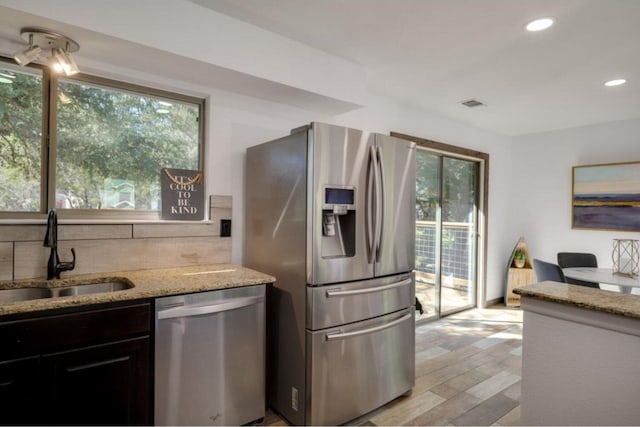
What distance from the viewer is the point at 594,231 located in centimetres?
429

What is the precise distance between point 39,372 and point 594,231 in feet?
18.1

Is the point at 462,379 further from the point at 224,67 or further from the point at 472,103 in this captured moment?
the point at 224,67

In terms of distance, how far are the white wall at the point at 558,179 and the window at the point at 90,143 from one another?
15.3ft

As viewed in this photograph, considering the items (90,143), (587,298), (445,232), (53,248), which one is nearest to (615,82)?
(445,232)

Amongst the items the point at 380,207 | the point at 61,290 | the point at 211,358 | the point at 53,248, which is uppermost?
the point at 380,207

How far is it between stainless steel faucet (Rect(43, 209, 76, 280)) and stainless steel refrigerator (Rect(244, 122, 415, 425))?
3.74 ft

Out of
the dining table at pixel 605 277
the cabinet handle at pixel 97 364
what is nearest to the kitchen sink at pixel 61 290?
the cabinet handle at pixel 97 364

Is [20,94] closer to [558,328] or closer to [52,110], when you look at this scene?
[52,110]

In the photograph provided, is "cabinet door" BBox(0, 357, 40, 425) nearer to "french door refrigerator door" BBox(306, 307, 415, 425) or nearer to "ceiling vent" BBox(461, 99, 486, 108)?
"french door refrigerator door" BBox(306, 307, 415, 425)

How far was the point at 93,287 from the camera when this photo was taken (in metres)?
1.95

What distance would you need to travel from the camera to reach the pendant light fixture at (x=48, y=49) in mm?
1688

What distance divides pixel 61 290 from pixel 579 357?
249 centimetres

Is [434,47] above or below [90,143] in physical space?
above

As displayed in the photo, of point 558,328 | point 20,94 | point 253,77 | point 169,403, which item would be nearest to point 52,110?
point 20,94
